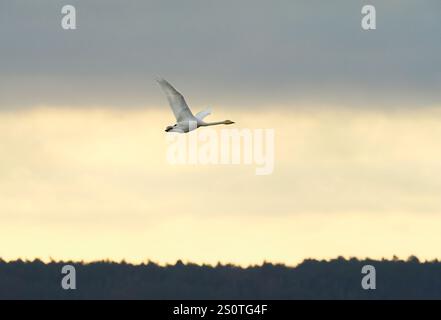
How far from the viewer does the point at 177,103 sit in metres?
186

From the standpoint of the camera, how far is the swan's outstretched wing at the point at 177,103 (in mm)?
184875

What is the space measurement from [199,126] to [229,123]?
416 cm

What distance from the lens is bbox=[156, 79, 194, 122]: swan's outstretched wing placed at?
18488cm
